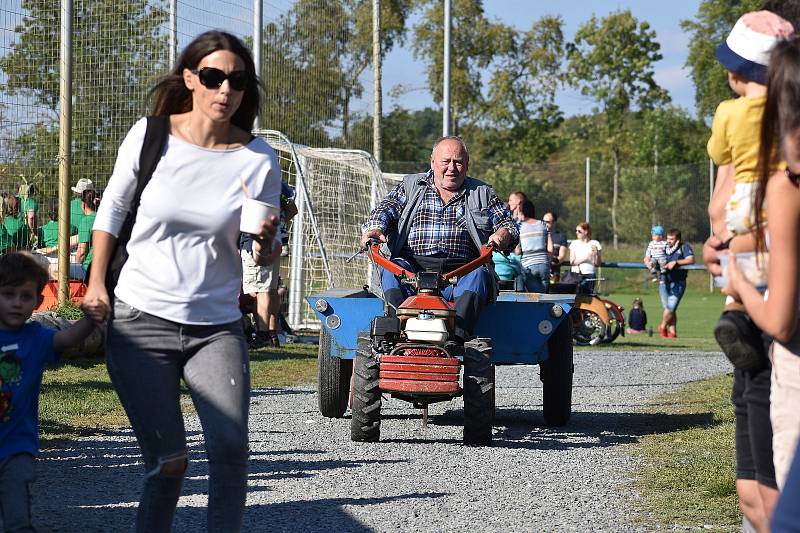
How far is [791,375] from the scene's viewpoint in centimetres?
366

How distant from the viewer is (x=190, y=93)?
4.51 meters

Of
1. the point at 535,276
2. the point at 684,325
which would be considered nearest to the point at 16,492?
the point at 535,276

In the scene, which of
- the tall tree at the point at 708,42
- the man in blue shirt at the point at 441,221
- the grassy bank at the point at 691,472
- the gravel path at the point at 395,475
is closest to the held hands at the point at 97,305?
the gravel path at the point at 395,475

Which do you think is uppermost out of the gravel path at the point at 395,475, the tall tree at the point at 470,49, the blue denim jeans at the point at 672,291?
the tall tree at the point at 470,49

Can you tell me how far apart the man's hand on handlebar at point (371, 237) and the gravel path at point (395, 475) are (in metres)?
1.29

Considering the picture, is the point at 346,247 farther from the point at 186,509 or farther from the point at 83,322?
the point at 83,322

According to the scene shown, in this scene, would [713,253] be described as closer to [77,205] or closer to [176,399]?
[176,399]

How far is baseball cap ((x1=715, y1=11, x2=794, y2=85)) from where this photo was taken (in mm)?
4102

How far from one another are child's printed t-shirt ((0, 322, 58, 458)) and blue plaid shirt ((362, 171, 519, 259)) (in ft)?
14.5

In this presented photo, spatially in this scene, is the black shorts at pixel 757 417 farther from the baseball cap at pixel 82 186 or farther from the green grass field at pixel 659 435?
the baseball cap at pixel 82 186

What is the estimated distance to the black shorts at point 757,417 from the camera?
392 cm

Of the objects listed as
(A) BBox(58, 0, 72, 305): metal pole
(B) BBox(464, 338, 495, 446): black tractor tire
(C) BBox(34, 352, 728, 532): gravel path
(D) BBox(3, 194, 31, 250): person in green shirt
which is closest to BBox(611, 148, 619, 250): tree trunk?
(A) BBox(58, 0, 72, 305): metal pole

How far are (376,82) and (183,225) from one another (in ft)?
54.8

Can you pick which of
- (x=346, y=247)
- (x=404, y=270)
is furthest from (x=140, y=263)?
(x=346, y=247)
